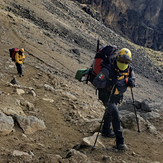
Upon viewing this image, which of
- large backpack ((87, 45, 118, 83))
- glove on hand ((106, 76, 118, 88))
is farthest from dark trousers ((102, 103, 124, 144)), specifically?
large backpack ((87, 45, 118, 83))

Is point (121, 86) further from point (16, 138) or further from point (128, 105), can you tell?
point (128, 105)

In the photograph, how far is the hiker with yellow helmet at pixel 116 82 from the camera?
4.27 metres

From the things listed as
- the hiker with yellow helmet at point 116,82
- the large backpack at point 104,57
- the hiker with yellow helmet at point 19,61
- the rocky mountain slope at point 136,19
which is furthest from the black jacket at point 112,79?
the rocky mountain slope at point 136,19

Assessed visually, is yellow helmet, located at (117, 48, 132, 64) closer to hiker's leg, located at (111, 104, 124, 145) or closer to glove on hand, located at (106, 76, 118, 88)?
glove on hand, located at (106, 76, 118, 88)

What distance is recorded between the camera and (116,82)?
4.27m

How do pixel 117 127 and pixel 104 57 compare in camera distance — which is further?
pixel 104 57

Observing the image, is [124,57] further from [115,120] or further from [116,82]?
[115,120]

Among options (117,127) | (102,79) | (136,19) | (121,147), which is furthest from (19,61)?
(136,19)

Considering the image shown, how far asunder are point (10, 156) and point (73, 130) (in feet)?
8.26

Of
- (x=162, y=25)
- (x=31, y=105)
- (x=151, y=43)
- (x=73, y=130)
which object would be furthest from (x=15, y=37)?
(x=162, y=25)

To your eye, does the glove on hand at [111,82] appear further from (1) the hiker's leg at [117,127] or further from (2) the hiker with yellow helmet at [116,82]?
(1) the hiker's leg at [117,127]

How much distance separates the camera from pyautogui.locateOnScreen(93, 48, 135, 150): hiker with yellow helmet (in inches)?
168

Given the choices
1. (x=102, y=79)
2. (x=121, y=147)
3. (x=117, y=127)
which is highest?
(x=102, y=79)

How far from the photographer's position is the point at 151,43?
104 metres
